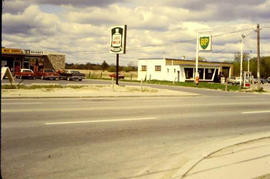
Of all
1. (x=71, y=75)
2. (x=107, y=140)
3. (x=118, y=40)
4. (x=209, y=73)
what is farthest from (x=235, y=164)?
(x=209, y=73)

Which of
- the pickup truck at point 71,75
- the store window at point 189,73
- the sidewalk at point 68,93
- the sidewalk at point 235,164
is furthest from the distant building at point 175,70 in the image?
the sidewalk at point 235,164

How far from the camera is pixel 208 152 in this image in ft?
20.7

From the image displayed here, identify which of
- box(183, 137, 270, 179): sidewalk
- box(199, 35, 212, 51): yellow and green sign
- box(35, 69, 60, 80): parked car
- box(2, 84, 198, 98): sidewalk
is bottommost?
box(183, 137, 270, 179): sidewalk

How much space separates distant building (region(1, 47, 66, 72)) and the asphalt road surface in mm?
41717

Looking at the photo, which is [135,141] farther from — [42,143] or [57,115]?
[57,115]

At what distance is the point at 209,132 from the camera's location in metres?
8.91

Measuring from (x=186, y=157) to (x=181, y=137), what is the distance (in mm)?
1859

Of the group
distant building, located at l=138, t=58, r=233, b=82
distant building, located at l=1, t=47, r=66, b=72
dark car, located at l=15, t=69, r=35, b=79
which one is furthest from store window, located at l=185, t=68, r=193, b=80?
dark car, located at l=15, t=69, r=35, b=79

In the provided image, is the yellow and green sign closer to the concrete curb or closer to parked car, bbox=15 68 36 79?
parked car, bbox=15 68 36 79

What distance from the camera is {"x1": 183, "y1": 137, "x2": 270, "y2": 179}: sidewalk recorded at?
16.3 ft

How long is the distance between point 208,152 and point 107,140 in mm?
2346

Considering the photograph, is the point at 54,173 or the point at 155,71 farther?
the point at 155,71

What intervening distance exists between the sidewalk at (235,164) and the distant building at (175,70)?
1831 inches

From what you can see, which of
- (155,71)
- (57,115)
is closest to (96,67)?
(155,71)
